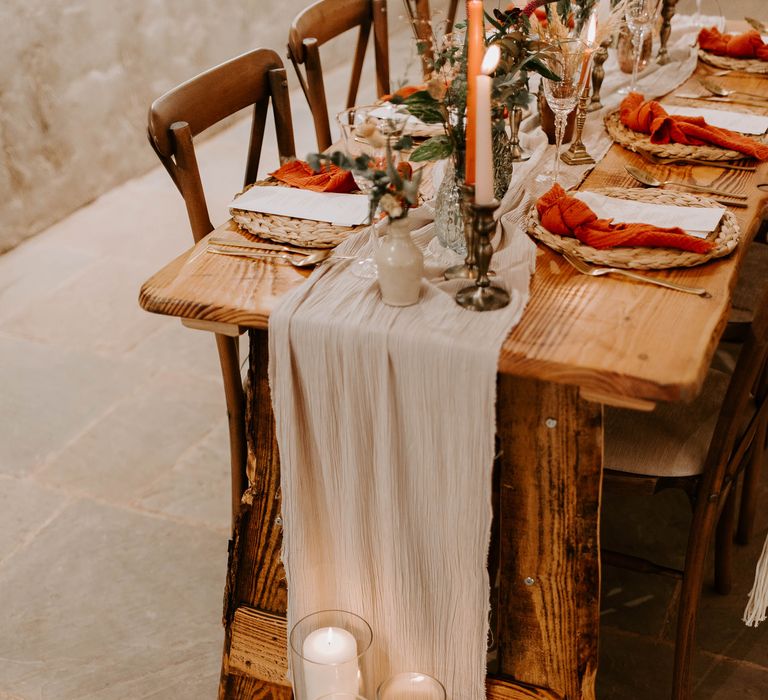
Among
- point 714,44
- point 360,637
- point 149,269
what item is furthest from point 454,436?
point 149,269

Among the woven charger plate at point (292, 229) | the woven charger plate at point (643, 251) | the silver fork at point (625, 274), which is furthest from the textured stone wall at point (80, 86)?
the silver fork at point (625, 274)

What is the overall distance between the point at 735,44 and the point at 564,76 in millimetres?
972

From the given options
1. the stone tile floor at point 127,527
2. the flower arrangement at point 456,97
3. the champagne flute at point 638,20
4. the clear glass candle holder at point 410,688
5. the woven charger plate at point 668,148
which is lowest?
the stone tile floor at point 127,527

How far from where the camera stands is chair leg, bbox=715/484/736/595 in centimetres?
174

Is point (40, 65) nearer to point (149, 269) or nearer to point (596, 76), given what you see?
point (149, 269)

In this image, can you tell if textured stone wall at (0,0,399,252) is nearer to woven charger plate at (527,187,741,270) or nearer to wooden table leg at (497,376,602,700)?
woven charger plate at (527,187,741,270)

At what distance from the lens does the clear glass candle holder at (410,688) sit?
134cm

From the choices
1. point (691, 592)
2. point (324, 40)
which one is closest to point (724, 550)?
point (691, 592)

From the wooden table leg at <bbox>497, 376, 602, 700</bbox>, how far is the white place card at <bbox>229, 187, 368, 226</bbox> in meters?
0.42

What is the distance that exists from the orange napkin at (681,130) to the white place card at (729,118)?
2.1 inches

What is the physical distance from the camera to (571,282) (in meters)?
1.25

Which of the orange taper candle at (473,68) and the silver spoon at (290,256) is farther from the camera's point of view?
the silver spoon at (290,256)

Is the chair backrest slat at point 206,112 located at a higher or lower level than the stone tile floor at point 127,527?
higher

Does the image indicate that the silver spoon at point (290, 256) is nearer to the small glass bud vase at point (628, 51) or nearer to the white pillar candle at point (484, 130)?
the white pillar candle at point (484, 130)
